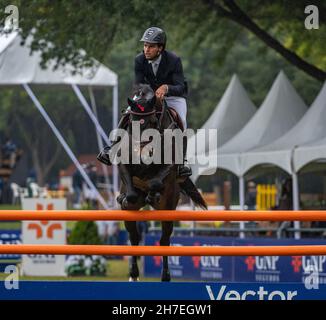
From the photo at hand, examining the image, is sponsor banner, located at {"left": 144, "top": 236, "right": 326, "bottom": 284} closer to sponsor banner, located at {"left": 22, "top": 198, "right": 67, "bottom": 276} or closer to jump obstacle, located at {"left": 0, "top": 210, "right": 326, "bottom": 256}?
sponsor banner, located at {"left": 22, "top": 198, "right": 67, "bottom": 276}

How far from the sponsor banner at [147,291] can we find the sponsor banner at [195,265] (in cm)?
1129

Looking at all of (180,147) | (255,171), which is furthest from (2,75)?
(180,147)

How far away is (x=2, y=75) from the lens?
3028 centimetres

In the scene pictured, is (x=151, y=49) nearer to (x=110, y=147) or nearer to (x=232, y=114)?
(x=110, y=147)

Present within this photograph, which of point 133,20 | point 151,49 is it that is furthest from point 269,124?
point 151,49

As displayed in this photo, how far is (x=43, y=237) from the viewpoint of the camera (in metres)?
23.3

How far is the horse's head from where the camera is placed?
489 inches

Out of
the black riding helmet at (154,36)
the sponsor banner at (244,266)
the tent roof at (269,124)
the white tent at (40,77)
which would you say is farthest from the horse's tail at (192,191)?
the white tent at (40,77)

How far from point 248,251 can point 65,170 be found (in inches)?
2554

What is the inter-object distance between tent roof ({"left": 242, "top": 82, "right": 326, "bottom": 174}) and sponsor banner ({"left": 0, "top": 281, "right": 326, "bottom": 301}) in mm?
10833

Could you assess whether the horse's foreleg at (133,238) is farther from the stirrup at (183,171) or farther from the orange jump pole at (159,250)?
the orange jump pole at (159,250)

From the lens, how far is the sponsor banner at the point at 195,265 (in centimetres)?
2289
